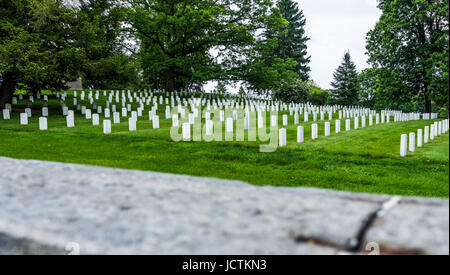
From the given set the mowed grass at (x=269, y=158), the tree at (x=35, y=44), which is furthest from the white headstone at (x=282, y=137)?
the tree at (x=35, y=44)

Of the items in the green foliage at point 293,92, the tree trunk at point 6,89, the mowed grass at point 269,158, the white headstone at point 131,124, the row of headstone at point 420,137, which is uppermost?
the green foliage at point 293,92

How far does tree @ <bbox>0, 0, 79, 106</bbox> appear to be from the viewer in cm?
1636

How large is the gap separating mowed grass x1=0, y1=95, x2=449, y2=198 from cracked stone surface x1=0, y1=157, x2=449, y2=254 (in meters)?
4.23

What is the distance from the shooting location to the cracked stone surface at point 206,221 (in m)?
1.63

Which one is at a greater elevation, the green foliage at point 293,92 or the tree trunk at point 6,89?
the green foliage at point 293,92

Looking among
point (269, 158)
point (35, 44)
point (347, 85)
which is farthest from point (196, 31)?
point (347, 85)

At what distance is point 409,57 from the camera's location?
2183cm

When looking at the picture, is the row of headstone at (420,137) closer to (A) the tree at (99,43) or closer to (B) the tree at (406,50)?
(B) the tree at (406,50)

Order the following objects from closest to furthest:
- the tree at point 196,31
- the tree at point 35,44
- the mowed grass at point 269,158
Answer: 1. the mowed grass at point 269,158
2. the tree at point 35,44
3. the tree at point 196,31

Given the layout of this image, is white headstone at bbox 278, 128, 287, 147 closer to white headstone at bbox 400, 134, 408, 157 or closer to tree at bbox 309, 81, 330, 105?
white headstone at bbox 400, 134, 408, 157

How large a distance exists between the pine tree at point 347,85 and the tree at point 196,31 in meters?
21.2

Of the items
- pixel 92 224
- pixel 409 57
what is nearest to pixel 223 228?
pixel 92 224

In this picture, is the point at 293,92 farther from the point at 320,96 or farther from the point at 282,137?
the point at 282,137
